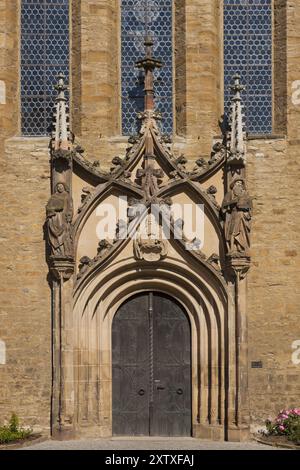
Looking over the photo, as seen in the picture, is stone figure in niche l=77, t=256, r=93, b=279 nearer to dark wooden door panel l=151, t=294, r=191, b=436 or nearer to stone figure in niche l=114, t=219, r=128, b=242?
stone figure in niche l=114, t=219, r=128, b=242

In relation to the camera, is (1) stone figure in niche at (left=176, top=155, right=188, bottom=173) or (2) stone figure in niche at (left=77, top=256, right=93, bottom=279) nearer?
(2) stone figure in niche at (left=77, top=256, right=93, bottom=279)

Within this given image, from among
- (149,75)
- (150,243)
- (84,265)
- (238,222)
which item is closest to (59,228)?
(84,265)

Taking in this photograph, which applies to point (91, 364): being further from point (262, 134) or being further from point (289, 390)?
point (262, 134)

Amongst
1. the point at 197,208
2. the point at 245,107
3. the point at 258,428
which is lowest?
the point at 258,428

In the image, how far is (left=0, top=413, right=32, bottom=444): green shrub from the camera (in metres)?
21.6

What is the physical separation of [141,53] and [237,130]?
8.51 ft

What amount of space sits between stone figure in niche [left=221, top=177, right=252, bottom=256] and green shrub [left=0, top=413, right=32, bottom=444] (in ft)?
15.4

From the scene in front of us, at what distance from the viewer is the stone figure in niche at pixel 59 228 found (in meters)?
22.4

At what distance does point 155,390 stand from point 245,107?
5463 mm

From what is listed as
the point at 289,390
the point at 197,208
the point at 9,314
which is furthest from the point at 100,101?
the point at 289,390

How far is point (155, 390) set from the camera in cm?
2297

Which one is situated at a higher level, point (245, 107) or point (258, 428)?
point (245, 107)

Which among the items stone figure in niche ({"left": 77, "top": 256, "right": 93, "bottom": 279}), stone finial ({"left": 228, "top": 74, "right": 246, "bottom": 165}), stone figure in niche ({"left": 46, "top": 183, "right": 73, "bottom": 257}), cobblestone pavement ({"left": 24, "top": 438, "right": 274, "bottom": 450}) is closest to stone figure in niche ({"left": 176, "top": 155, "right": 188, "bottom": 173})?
stone finial ({"left": 228, "top": 74, "right": 246, "bottom": 165})

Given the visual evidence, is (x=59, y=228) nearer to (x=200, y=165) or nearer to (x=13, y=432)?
(x=200, y=165)
